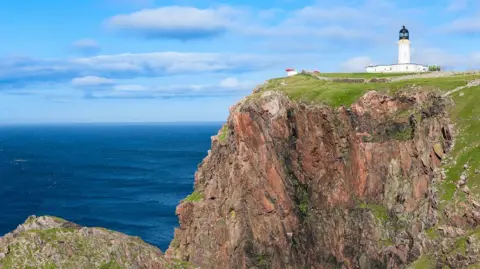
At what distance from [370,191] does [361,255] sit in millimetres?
9808

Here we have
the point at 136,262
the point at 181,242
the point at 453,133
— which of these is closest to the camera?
the point at 453,133

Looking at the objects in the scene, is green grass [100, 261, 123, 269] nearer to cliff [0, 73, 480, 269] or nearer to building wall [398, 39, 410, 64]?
cliff [0, 73, 480, 269]

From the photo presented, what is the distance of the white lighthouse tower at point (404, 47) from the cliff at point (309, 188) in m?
25.7

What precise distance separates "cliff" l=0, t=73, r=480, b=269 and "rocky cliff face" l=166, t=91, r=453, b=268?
16cm

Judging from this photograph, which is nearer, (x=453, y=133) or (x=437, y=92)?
(x=453, y=133)

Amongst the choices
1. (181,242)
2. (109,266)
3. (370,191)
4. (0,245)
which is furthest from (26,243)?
(370,191)

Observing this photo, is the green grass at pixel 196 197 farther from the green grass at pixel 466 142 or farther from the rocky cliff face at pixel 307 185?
the green grass at pixel 466 142

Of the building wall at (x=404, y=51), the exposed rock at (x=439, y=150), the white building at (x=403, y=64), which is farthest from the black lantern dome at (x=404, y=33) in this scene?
the exposed rock at (x=439, y=150)

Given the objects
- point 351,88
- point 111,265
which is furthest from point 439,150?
point 111,265

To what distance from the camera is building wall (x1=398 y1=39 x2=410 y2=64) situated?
111 meters

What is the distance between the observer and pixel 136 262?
2936 inches

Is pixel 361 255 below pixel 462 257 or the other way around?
below

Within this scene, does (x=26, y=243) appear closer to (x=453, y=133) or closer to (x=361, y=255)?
(x=361, y=255)

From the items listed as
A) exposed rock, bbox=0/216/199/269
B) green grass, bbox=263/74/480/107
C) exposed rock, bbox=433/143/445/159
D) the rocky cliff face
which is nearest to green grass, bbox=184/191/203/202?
the rocky cliff face
